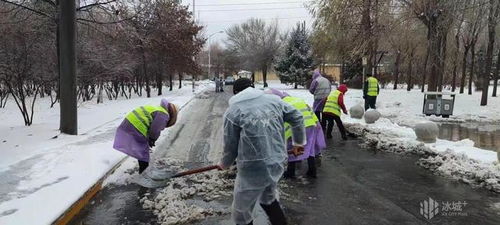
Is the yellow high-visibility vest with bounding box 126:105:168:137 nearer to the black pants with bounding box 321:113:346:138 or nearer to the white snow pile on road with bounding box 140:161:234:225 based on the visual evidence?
the white snow pile on road with bounding box 140:161:234:225

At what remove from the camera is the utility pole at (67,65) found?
11.3m

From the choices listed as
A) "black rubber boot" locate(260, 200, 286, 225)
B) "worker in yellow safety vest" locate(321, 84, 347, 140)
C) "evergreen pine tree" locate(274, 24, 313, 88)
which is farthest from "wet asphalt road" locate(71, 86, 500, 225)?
"evergreen pine tree" locate(274, 24, 313, 88)

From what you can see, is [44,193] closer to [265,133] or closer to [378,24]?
[265,133]

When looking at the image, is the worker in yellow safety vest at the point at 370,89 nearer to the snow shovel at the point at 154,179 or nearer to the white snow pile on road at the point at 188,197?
the white snow pile on road at the point at 188,197

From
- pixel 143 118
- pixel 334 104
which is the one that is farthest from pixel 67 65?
pixel 334 104

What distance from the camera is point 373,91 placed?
58.5 ft

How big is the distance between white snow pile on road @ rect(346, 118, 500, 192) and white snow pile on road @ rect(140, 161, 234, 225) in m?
3.78

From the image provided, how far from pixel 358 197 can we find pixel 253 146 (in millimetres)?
2905

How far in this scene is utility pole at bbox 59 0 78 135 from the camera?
11336mm

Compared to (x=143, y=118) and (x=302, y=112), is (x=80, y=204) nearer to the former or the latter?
(x=143, y=118)

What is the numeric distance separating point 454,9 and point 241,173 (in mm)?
13907

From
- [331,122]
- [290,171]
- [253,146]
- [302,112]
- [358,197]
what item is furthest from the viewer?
[331,122]

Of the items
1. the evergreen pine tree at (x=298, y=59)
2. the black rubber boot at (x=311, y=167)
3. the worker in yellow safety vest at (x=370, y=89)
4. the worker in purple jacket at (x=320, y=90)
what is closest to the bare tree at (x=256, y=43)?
the evergreen pine tree at (x=298, y=59)

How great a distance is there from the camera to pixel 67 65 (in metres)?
11.5
